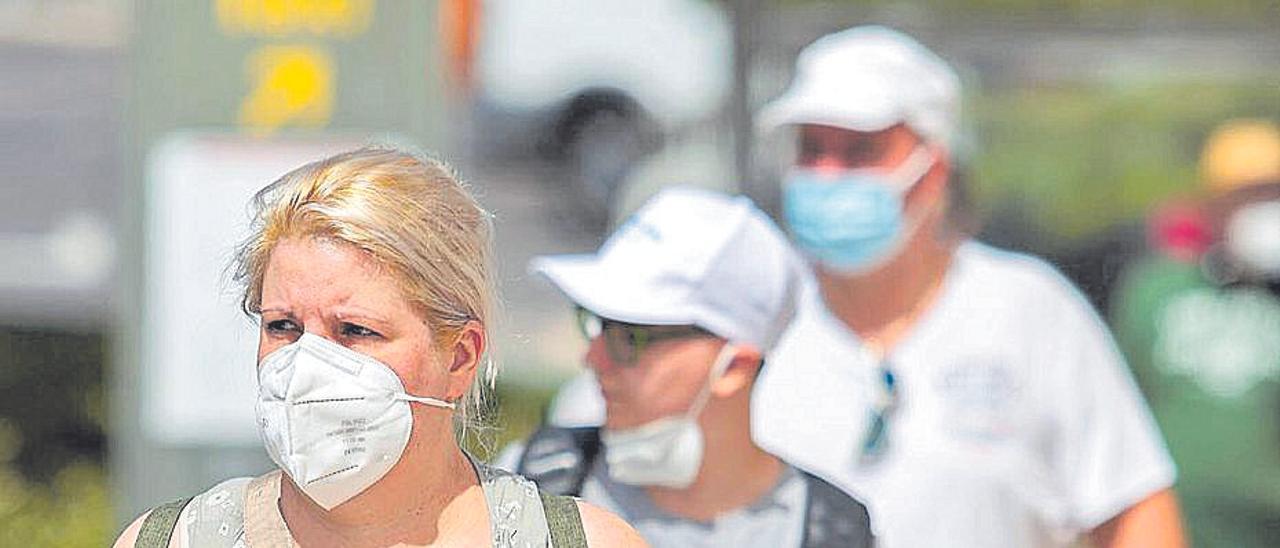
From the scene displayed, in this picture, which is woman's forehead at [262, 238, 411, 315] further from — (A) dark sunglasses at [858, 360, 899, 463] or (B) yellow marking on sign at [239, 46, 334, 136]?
(B) yellow marking on sign at [239, 46, 334, 136]

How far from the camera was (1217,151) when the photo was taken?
6688mm

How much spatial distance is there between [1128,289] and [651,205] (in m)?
3.50

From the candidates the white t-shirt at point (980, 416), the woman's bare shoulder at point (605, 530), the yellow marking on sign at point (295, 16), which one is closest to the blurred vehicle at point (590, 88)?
the yellow marking on sign at point (295, 16)

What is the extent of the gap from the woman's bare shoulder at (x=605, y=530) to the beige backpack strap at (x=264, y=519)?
32 cm

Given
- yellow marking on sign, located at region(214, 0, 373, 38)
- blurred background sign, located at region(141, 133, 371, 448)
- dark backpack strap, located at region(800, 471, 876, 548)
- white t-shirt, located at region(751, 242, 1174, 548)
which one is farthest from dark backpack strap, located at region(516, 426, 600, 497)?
yellow marking on sign, located at region(214, 0, 373, 38)

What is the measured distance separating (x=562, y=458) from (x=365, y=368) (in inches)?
29.9

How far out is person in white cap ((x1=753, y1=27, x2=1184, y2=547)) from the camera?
3.55 metres

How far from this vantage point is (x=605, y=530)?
8.25 ft

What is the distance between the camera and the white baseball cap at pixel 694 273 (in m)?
3.07

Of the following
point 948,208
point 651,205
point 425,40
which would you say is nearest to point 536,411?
point 425,40

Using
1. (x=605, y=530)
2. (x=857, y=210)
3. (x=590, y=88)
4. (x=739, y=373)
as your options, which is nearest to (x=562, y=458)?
(x=739, y=373)

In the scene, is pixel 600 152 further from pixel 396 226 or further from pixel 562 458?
pixel 396 226

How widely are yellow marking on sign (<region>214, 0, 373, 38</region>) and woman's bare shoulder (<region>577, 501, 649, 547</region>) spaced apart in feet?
7.12

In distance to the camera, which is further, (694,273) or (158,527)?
(694,273)
